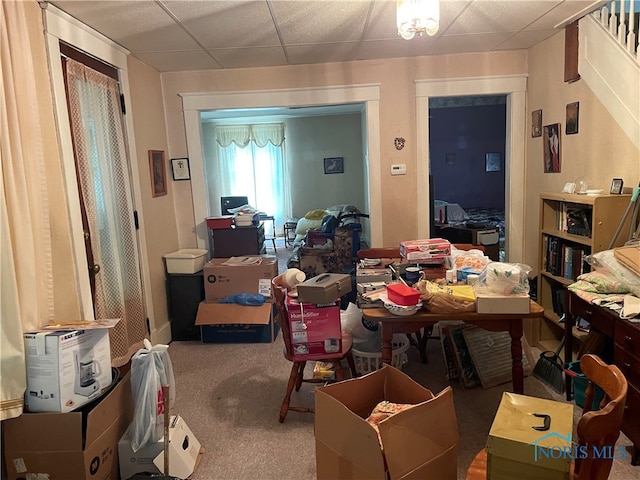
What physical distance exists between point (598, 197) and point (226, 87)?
311cm

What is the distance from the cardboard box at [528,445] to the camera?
4.03 feet

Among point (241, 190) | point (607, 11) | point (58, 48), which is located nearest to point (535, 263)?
point (607, 11)

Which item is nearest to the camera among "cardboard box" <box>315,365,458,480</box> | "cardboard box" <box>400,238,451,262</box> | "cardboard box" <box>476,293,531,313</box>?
"cardboard box" <box>315,365,458,480</box>

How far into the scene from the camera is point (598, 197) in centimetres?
256

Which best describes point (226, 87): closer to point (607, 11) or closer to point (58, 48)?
point (58, 48)

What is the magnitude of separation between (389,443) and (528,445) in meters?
0.39

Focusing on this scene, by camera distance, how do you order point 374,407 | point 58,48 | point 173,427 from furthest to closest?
point 58,48 < point 173,427 < point 374,407

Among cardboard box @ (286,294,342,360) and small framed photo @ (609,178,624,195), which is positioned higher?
small framed photo @ (609,178,624,195)

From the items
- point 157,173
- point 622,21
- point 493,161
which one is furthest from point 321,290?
point 493,161

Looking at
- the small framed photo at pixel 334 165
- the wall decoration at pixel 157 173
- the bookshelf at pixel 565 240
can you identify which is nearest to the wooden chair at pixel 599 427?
the bookshelf at pixel 565 240

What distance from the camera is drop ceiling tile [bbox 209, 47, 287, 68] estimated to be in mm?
3475

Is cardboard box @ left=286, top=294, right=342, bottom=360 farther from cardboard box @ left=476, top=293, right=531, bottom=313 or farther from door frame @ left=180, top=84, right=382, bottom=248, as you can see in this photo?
door frame @ left=180, top=84, right=382, bottom=248

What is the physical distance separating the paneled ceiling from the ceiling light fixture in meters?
0.72

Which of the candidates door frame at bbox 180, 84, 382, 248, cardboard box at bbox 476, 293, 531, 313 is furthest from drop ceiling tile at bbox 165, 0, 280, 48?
cardboard box at bbox 476, 293, 531, 313
